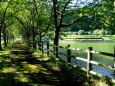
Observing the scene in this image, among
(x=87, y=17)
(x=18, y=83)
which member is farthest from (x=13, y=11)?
(x=18, y=83)

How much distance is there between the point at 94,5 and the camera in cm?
1539

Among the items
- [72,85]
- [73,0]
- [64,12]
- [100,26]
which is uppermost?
[73,0]

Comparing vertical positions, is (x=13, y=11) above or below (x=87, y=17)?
above

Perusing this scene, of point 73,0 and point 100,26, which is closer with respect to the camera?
point 100,26

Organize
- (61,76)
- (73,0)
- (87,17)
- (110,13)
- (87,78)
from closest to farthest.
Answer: (87,78), (61,76), (110,13), (87,17), (73,0)

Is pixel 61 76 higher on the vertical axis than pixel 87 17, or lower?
lower

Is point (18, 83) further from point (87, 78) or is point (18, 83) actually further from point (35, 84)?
point (87, 78)

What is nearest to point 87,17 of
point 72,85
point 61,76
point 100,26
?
point 100,26

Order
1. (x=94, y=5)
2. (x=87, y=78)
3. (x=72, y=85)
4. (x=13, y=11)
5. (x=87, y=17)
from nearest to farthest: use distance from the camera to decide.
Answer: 1. (x=72, y=85)
2. (x=87, y=78)
3. (x=94, y=5)
4. (x=87, y=17)
5. (x=13, y=11)

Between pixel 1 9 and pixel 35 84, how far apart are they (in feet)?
82.3

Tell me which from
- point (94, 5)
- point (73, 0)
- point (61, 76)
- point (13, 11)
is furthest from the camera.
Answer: point (13, 11)

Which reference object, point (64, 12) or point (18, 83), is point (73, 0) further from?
point (18, 83)

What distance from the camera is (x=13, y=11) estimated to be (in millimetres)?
33938

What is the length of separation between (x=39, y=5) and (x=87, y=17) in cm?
1480
